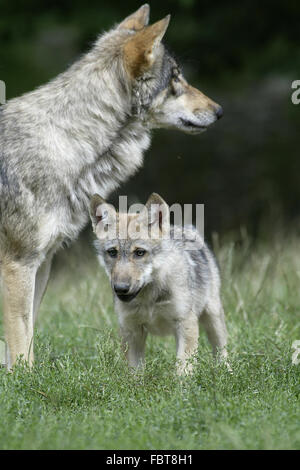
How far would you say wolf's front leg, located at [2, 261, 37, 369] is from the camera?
5.30 m

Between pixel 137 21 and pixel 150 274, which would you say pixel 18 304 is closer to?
pixel 150 274

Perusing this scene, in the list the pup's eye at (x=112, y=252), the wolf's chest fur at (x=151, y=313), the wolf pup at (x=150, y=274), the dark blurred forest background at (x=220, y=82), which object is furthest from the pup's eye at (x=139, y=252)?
the dark blurred forest background at (x=220, y=82)

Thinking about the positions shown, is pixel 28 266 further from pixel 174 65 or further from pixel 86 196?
pixel 174 65

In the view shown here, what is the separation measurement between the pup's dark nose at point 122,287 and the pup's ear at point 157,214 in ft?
1.98

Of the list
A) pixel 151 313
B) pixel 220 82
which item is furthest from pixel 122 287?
pixel 220 82

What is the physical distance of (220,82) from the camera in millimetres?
12555

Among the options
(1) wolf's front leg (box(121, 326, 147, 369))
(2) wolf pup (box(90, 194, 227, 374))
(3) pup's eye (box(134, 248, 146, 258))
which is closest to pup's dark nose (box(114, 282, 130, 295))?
(2) wolf pup (box(90, 194, 227, 374))

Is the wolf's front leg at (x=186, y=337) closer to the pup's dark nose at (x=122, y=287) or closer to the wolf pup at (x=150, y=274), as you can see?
the wolf pup at (x=150, y=274)

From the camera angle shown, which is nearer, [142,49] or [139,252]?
[139,252]

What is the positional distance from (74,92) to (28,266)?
1.37m

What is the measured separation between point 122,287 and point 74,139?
123 centimetres

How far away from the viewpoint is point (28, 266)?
530cm

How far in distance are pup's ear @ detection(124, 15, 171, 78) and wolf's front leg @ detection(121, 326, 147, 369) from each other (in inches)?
74.2
